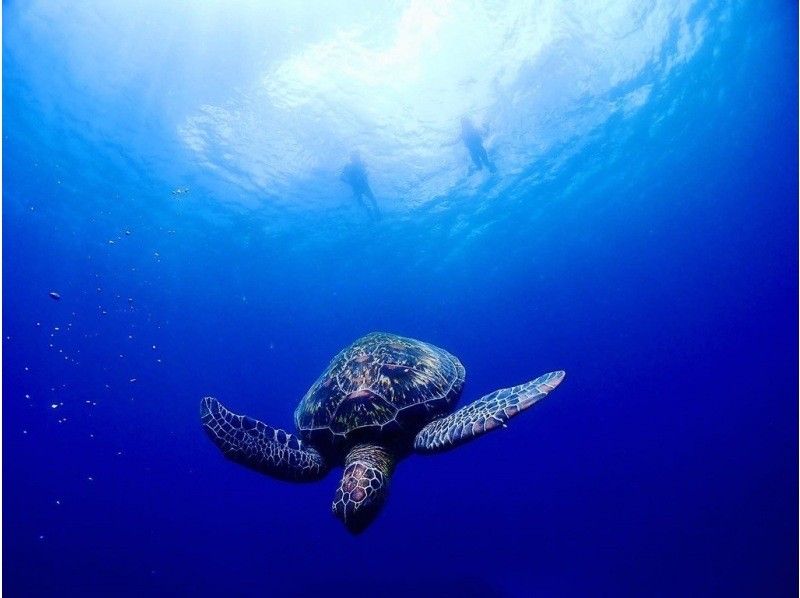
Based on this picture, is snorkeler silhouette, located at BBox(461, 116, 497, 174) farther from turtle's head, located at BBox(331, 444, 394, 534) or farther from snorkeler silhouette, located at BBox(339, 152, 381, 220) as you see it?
turtle's head, located at BBox(331, 444, 394, 534)

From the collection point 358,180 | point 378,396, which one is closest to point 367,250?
point 358,180

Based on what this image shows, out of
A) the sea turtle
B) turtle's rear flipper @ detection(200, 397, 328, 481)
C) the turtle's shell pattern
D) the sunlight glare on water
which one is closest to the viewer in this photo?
the sea turtle

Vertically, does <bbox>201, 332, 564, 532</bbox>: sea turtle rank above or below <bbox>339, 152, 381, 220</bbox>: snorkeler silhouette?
below

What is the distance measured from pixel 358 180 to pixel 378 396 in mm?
18727

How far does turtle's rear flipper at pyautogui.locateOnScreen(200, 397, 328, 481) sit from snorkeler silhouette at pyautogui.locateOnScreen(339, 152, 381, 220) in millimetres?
17584

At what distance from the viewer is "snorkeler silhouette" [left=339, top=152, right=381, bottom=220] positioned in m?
21.3

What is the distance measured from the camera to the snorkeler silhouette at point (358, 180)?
21.3 metres

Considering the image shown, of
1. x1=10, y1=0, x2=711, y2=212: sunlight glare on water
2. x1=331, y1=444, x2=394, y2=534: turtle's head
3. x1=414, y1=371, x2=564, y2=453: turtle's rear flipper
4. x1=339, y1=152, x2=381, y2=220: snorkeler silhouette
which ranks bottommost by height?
x1=331, y1=444, x2=394, y2=534: turtle's head

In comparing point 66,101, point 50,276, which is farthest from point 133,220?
point 50,276

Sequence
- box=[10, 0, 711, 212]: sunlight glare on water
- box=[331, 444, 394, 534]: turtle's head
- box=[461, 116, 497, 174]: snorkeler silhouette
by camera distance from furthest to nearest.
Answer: box=[461, 116, 497, 174]: snorkeler silhouette, box=[10, 0, 711, 212]: sunlight glare on water, box=[331, 444, 394, 534]: turtle's head

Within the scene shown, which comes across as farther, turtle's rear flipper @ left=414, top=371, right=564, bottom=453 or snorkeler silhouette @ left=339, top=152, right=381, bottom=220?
snorkeler silhouette @ left=339, top=152, right=381, bottom=220

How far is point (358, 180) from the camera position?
22.5 meters

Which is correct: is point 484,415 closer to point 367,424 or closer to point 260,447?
point 367,424

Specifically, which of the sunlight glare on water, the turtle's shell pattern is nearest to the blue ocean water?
the sunlight glare on water
